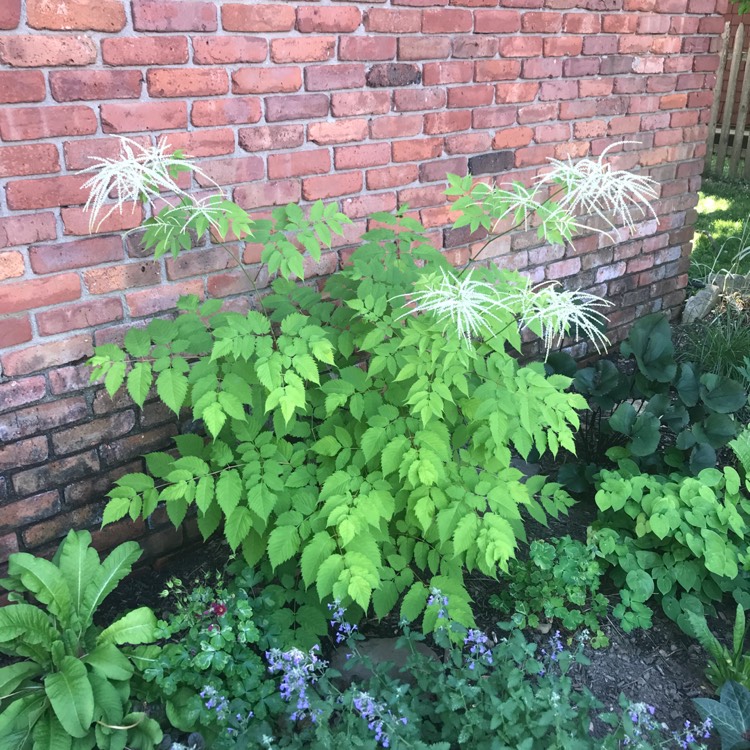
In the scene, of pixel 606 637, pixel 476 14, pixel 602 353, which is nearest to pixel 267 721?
pixel 606 637

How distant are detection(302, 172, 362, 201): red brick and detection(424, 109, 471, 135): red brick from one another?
0.40m

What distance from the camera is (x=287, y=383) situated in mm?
1957

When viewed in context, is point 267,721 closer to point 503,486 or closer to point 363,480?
point 363,480

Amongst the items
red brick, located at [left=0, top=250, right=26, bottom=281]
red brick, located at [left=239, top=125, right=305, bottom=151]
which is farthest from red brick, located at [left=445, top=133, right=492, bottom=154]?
red brick, located at [left=0, top=250, right=26, bottom=281]

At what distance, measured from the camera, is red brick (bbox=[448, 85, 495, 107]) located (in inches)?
119

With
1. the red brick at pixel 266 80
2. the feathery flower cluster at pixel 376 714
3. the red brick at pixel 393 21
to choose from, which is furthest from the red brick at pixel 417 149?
the feathery flower cluster at pixel 376 714

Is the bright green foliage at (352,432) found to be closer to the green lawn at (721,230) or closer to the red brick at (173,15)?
the red brick at (173,15)

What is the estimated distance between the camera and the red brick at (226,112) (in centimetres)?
234

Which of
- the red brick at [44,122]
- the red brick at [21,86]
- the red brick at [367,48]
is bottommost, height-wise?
the red brick at [44,122]

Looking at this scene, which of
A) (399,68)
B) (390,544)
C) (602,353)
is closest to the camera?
(390,544)

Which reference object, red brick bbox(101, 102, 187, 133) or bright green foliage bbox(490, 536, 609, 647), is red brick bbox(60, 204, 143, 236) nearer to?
red brick bbox(101, 102, 187, 133)

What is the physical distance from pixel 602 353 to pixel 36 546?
10.2 ft

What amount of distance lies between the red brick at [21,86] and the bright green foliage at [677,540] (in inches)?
83.6

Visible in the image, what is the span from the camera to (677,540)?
2.46 metres
